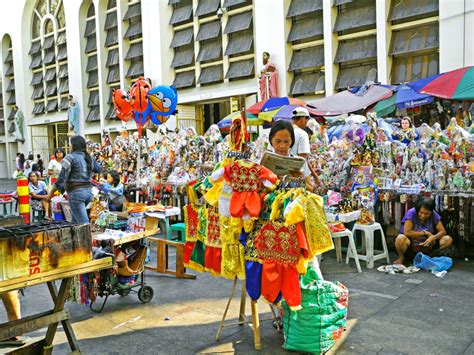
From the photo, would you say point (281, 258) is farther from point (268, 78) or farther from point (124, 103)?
point (268, 78)

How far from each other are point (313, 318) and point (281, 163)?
1180mm

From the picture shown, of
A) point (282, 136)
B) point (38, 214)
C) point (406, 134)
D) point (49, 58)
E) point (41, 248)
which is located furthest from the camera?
point (49, 58)

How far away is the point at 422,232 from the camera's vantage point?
595cm

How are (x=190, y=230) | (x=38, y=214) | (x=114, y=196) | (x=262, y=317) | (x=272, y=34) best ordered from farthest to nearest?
(x=272, y=34) → (x=38, y=214) → (x=114, y=196) → (x=262, y=317) → (x=190, y=230)

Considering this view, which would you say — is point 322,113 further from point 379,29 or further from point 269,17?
point 269,17

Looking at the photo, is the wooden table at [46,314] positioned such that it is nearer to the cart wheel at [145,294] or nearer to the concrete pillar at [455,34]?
the cart wheel at [145,294]

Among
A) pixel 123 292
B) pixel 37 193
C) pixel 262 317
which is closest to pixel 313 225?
pixel 262 317

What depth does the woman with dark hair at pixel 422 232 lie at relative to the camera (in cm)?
591

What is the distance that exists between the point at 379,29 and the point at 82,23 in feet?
54.9

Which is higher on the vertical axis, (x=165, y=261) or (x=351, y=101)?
(x=351, y=101)

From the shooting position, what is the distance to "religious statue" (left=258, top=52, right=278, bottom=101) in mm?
15297

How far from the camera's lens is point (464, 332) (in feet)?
12.7

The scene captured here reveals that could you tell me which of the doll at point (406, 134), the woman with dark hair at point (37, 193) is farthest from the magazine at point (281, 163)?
the woman with dark hair at point (37, 193)

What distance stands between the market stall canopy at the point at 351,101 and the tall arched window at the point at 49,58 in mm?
18902
